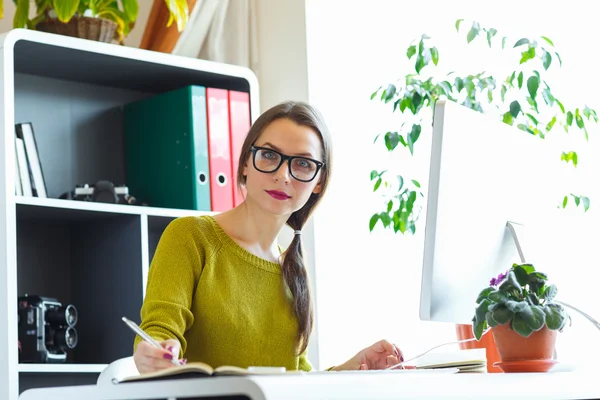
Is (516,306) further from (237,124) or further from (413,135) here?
(237,124)

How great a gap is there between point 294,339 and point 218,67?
4.14 ft

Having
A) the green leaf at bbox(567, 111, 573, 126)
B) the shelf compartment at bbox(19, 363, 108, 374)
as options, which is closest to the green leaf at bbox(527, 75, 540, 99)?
the green leaf at bbox(567, 111, 573, 126)

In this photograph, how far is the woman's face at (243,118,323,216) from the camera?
1.68 m

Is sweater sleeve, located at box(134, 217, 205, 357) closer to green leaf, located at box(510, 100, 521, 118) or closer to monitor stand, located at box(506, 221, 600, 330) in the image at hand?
monitor stand, located at box(506, 221, 600, 330)

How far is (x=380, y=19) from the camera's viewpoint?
3055 millimetres

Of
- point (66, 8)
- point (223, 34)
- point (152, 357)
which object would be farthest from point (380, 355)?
point (223, 34)

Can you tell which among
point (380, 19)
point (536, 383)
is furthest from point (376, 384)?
point (380, 19)

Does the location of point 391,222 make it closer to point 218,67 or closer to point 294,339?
point 218,67

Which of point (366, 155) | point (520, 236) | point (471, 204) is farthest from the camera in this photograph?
point (366, 155)

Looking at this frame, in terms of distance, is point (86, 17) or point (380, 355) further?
point (86, 17)

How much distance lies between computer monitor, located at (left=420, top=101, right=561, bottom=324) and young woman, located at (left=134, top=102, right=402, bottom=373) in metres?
0.18

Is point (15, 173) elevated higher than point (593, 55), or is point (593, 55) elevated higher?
point (593, 55)

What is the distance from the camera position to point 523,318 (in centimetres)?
130

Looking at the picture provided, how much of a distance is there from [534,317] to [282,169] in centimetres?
59
